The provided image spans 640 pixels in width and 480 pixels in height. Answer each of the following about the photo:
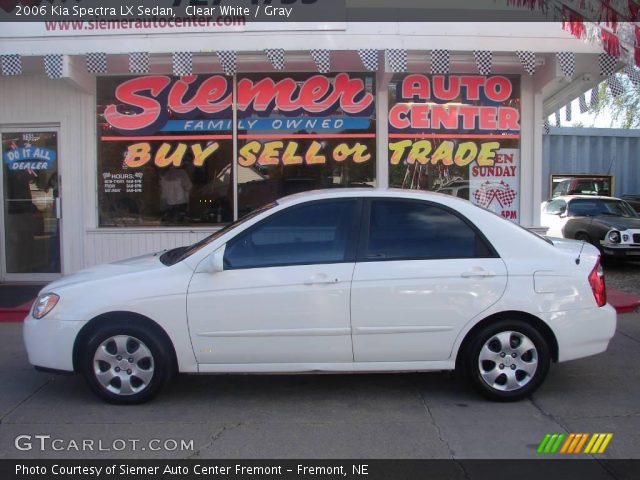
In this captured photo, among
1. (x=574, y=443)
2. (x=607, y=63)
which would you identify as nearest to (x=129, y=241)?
(x=574, y=443)

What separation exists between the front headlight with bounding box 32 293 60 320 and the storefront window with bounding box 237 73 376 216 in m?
4.88

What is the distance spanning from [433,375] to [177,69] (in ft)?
17.4

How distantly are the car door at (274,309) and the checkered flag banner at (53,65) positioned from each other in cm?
512

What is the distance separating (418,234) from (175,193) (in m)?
5.66

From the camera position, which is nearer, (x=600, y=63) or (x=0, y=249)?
(x=600, y=63)

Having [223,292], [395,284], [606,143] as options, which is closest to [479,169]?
[395,284]

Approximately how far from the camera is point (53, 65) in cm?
811

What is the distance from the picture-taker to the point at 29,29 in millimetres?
8234

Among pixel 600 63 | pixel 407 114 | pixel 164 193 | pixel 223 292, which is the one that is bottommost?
pixel 223 292

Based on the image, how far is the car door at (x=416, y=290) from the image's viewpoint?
4434 mm

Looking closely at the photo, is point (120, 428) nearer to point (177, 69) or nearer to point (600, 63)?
point (177, 69)

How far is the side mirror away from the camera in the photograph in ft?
14.3

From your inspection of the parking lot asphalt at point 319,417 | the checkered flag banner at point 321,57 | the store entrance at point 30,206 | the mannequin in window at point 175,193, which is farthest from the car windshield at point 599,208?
the store entrance at point 30,206

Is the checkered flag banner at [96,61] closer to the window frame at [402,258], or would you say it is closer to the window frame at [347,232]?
the window frame at [347,232]
